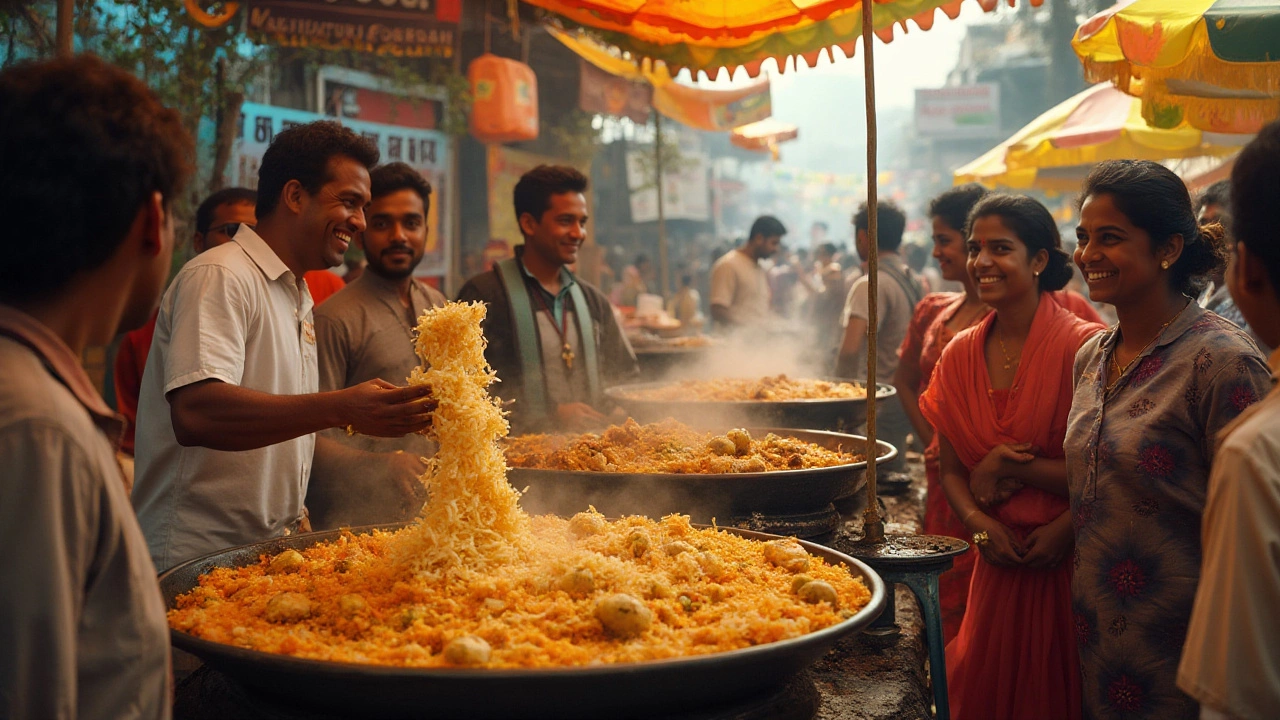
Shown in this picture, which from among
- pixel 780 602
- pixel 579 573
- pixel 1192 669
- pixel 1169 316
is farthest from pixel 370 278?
pixel 1192 669

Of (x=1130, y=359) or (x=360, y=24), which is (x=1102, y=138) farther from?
(x=360, y=24)

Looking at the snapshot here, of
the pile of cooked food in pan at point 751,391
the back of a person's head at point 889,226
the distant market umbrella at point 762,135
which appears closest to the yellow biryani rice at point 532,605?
the pile of cooked food in pan at point 751,391

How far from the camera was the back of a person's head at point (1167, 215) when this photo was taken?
9.44 ft

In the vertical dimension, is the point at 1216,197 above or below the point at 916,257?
above

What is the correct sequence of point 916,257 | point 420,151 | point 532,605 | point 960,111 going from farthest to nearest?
point 960,111 → point 916,257 → point 420,151 → point 532,605

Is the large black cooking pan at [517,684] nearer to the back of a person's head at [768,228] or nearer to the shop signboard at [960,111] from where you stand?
the back of a person's head at [768,228]

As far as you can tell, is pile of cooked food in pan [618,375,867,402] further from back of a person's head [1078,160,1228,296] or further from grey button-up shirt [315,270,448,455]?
back of a person's head [1078,160,1228,296]

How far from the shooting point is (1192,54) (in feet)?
14.0

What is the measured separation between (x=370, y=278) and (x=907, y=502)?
334 cm

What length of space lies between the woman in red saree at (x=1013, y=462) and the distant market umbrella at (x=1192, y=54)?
3.54ft

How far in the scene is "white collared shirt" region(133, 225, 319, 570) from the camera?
8.64 feet

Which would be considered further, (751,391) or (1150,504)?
(751,391)

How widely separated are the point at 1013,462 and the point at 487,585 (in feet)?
6.98

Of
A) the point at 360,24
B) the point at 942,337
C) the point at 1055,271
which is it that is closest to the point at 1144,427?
the point at 1055,271
